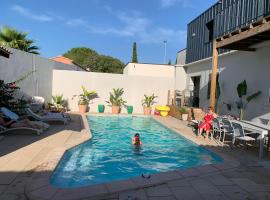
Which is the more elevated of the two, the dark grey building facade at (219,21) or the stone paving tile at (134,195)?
the dark grey building facade at (219,21)

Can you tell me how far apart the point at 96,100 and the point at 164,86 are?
4685mm

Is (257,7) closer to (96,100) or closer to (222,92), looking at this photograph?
(222,92)

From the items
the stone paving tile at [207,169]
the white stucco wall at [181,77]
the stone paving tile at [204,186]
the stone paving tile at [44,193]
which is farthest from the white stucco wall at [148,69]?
the stone paving tile at [44,193]

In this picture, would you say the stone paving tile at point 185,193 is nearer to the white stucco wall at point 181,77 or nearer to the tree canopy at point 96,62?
the white stucco wall at point 181,77

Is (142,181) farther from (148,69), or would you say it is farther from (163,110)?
(148,69)

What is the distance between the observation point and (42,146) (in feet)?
27.1

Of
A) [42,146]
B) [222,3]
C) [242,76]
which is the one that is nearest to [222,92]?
[242,76]

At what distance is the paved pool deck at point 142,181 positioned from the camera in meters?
4.95

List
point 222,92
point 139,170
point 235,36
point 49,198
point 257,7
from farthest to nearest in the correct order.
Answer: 1. point 222,92
2. point 257,7
3. point 235,36
4. point 139,170
5. point 49,198

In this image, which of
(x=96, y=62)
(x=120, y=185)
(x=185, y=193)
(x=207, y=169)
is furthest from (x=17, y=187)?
(x=96, y=62)

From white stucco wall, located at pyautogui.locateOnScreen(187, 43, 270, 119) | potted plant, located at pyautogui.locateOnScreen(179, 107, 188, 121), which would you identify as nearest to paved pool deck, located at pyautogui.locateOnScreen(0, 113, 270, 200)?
white stucco wall, located at pyautogui.locateOnScreen(187, 43, 270, 119)

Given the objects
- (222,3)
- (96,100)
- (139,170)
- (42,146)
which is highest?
(222,3)

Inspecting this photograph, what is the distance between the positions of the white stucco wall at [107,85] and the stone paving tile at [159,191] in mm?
15584

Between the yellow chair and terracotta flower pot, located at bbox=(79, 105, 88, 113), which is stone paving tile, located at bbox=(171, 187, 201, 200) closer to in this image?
the yellow chair
